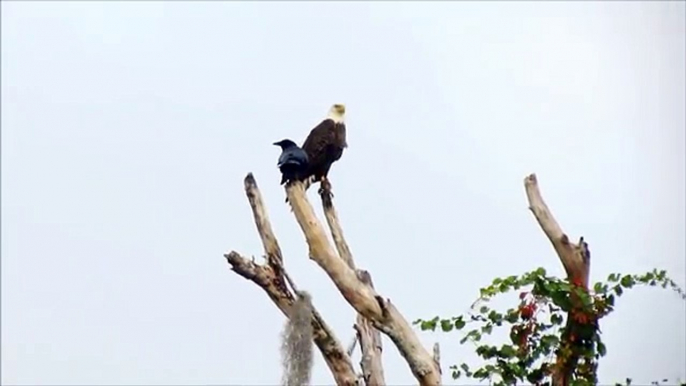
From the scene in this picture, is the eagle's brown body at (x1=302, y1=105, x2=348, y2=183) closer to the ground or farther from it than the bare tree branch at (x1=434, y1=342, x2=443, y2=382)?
farther from it

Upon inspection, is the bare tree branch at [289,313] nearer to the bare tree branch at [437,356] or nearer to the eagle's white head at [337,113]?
the bare tree branch at [437,356]

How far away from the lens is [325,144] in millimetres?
3814

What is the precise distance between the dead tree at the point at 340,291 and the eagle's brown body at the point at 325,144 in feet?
0.67

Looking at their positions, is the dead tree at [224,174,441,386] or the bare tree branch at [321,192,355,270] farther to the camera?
the bare tree branch at [321,192,355,270]

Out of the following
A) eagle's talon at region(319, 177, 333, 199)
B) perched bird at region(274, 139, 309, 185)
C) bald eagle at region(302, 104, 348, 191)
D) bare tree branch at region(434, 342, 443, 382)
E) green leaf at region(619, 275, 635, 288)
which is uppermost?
bald eagle at region(302, 104, 348, 191)

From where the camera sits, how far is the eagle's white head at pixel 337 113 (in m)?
4.00

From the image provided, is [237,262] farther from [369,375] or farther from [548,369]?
[548,369]

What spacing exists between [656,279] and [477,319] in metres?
0.50

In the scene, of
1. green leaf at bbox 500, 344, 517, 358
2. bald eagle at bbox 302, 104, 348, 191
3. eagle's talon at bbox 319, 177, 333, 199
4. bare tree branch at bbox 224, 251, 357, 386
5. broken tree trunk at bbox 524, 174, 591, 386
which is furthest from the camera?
bald eagle at bbox 302, 104, 348, 191

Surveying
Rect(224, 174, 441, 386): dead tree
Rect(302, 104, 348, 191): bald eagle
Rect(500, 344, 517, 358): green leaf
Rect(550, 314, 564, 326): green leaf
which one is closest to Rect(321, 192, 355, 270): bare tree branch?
Rect(224, 174, 441, 386): dead tree

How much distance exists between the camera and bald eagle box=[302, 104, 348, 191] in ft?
12.0

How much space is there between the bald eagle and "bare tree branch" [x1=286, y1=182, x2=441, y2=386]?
2.60 feet

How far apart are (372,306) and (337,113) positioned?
62.5 inches

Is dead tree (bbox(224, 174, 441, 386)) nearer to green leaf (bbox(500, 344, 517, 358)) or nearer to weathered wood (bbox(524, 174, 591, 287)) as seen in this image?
green leaf (bbox(500, 344, 517, 358))
